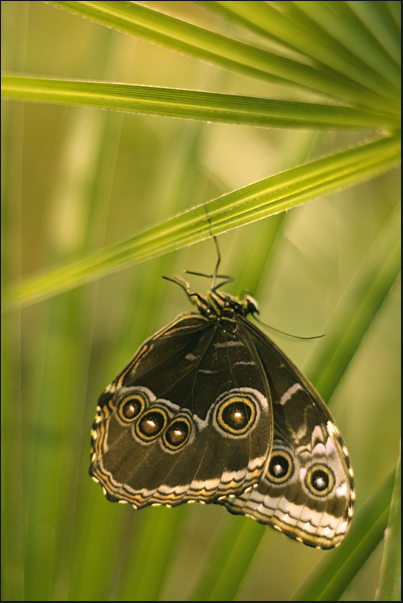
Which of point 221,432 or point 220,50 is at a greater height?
point 220,50

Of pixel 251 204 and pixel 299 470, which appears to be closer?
pixel 251 204

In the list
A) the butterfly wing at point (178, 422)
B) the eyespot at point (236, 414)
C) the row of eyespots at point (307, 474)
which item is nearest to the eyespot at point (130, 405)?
the butterfly wing at point (178, 422)

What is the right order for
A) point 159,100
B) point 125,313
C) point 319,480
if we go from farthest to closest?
point 125,313, point 319,480, point 159,100

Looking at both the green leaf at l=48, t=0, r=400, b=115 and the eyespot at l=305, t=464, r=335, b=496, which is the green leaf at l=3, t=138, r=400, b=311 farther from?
the eyespot at l=305, t=464, r=335, b=496

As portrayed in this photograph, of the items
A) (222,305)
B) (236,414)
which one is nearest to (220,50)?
(222,305)

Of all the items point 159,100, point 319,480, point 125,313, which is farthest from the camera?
point 125,313

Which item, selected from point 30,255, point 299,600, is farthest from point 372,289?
point 30,255

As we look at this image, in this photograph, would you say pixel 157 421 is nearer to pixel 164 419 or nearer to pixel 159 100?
pixel 164 419

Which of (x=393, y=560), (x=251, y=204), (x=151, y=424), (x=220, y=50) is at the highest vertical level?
(x=220, y=50)
